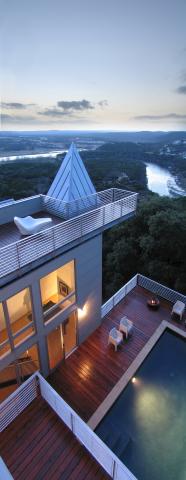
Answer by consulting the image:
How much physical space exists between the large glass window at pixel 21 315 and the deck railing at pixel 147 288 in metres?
4.23

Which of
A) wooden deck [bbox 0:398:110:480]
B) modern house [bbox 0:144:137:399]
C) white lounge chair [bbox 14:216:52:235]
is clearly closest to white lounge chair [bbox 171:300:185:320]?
modern house [bbox 0:144:137:399]

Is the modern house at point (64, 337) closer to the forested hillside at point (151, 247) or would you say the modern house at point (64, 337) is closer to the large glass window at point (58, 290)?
the large glass window at point (58, 290)

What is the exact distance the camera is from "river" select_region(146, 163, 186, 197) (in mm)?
51581

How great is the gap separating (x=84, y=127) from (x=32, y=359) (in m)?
48.5

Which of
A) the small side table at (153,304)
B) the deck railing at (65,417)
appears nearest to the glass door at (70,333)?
the deck railing at (65,417)

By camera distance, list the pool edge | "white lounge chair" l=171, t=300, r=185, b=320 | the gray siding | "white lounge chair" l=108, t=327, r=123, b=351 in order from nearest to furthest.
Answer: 1. the gray siding
2. the pool edge
3. "white lounge chair" l=108, t=327, r=123, b=351
4. "white lounge chair" l=171, t=300, r=185, b=320

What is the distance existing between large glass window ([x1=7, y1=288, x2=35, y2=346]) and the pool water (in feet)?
12.2

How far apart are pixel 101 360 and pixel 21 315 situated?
12.7ft

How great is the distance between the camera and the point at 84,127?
47.5 m

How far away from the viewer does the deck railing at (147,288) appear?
11141 mm

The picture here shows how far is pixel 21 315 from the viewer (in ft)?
24.5

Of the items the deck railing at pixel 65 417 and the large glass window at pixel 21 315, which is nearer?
the deck railing at pixel 65 417

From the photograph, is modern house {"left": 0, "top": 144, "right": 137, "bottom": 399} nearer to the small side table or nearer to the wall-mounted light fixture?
the wall-mounted light fixture

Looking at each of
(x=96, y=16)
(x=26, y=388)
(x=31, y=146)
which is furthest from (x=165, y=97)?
(x=31, y=146)
